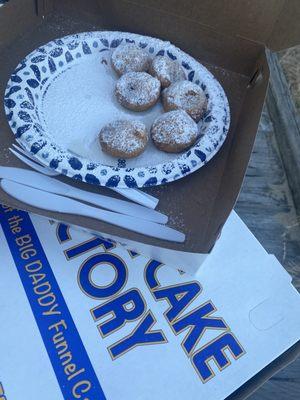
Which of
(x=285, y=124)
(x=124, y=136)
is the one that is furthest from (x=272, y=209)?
(x=124, y=136)

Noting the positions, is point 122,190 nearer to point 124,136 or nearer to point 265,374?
point 124,136

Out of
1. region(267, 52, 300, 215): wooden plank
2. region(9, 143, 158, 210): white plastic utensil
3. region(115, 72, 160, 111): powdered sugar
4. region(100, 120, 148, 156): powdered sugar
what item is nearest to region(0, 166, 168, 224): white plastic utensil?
region(9, 143, 158, 210): white plastic utensil

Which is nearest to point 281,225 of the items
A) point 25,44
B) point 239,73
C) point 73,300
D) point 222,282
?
point 222,282

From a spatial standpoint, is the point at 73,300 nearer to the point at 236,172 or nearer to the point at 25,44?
the point at 236,172

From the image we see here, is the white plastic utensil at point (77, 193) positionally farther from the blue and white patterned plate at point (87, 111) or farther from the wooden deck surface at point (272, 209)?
the wooden deck surface at point (272, 209)

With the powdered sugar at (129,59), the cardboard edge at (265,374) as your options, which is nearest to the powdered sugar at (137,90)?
the powdered sugar at (129,59)

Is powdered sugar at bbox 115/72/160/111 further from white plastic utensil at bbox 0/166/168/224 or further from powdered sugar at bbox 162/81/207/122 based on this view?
white plastic utensil at bbox 0/166/168/224
